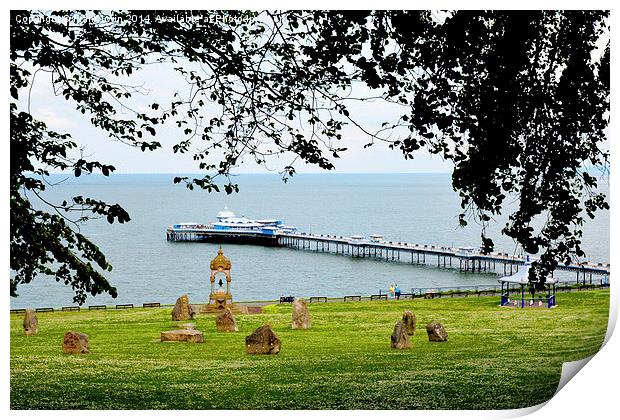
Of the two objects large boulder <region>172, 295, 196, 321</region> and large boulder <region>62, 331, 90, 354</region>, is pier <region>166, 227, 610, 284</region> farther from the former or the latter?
large boulder <region>62, 331, 90, 354</region>

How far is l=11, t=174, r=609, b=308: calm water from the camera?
6.99 metres

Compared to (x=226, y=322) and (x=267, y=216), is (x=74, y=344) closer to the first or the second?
(x=226, y=322)

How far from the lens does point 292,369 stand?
21.2ft

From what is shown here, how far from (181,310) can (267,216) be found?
1898 millimetres

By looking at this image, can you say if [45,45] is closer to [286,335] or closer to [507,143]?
[507,143]

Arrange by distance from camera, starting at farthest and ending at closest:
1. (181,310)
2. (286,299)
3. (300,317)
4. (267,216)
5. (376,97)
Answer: (286,299), (267,216), (181,310), (300,317), (376,97)

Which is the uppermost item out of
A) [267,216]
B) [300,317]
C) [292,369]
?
[267,216]

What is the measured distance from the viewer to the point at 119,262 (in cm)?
808

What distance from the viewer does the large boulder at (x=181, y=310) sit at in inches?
360

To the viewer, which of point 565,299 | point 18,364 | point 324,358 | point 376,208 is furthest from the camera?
point 376,208

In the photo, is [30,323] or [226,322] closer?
[30,323]

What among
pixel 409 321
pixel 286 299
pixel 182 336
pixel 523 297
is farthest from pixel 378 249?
pixel 182 336

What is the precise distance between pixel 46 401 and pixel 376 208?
8227 millimetres
